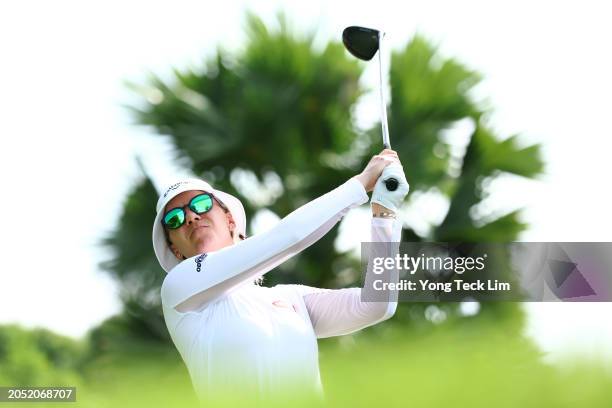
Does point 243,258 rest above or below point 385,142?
below

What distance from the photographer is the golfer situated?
87.5 inches

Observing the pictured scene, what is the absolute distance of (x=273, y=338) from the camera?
2273 millimetres

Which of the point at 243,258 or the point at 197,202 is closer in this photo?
the point at 243,258

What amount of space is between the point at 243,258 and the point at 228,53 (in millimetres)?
8001

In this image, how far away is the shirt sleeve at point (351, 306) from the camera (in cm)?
242

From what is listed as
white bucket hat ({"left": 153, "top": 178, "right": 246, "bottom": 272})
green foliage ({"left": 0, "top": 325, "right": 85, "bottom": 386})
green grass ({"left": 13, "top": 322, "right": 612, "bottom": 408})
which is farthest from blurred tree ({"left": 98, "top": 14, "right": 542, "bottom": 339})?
green grass ({"left": 13, "top": 322, "right": 612, "bottom": 408})

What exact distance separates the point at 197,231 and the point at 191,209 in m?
0.06

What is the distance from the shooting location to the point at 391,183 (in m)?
2.41

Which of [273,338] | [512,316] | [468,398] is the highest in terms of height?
[512,316]

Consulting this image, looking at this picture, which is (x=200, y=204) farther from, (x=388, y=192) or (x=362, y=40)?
(x=362, y=40)

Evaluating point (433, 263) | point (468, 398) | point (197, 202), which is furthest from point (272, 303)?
point (433, 263)

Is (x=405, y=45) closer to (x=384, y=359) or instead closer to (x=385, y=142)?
(x=385, y=142)

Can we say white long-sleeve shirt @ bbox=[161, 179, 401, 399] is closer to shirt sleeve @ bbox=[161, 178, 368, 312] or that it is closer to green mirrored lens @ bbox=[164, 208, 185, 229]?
shirt sleeve @ bbox=[161, 178, 368, 312]

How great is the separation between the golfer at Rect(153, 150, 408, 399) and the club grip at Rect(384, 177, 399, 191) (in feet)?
0.04
